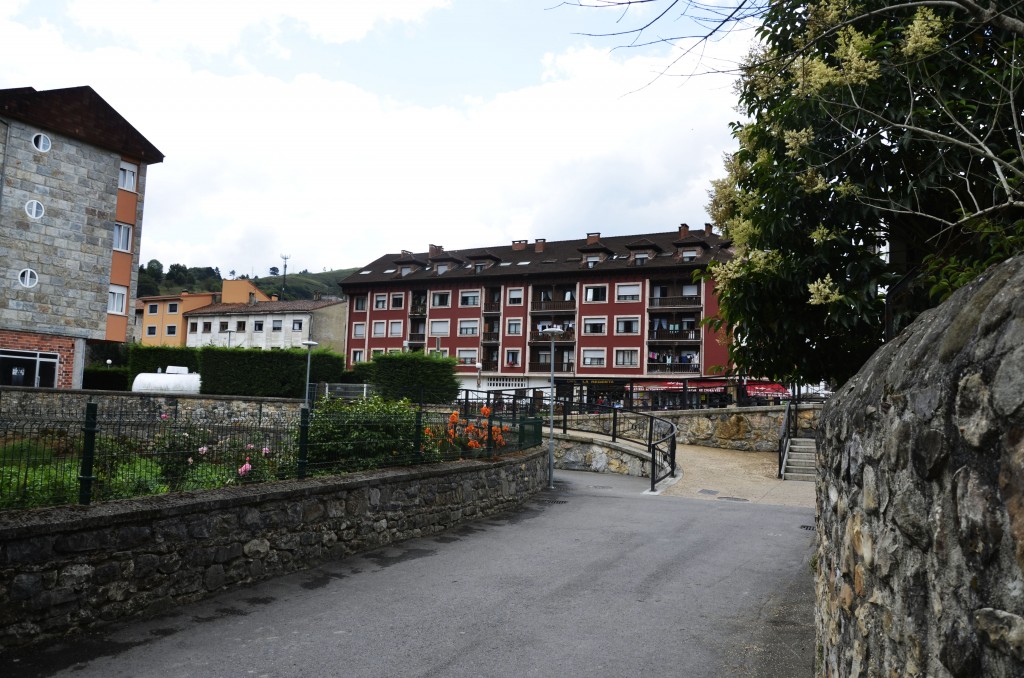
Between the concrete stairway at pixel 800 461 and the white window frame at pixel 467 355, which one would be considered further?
the white window frame at pixel 467 355

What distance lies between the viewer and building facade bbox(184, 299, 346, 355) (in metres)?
70.8

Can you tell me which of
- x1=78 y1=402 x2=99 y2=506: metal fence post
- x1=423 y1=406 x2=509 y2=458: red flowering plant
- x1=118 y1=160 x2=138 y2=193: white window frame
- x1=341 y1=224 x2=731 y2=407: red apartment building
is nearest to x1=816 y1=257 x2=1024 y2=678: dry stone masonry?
x1=78 y1=402 x2=99 y2=506: metal fence post

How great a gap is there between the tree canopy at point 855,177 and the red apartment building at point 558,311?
42033 mm

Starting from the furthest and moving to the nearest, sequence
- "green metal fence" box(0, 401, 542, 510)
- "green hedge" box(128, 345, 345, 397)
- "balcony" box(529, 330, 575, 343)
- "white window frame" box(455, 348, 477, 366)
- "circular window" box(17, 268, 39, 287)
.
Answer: "white window frame" box(455, 348, 477, 366) < "balcony" box(529, 330, 575, 343) < "green hedge" box(128, 345, 345, 397) < "circular window" box(17, 268, 39, 287) < "green metal fence" box(0, 401, 542, 510)

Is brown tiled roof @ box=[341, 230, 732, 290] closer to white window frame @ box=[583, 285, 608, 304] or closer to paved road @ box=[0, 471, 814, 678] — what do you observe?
white window frame @ box=[583, 285, 608, 304]

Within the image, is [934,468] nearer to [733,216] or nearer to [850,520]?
[850,520]

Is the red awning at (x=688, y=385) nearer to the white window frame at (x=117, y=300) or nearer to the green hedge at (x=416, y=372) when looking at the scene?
the green hedge at (x=416, y=372)

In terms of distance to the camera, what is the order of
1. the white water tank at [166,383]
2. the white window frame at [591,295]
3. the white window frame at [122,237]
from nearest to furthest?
the white window frame at [122,237] < the white water tank at [166,383] < the white window frame at [591,295]

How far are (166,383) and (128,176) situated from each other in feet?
29.0

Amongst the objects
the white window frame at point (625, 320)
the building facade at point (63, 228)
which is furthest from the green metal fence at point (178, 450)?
the white window frame at point (625, 320)

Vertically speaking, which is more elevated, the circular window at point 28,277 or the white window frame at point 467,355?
the circular window at point 28,277

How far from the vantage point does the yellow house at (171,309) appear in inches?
3073

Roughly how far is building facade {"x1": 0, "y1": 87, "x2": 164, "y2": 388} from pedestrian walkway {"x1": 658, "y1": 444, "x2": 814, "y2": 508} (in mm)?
23005

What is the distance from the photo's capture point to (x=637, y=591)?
27.8ft
